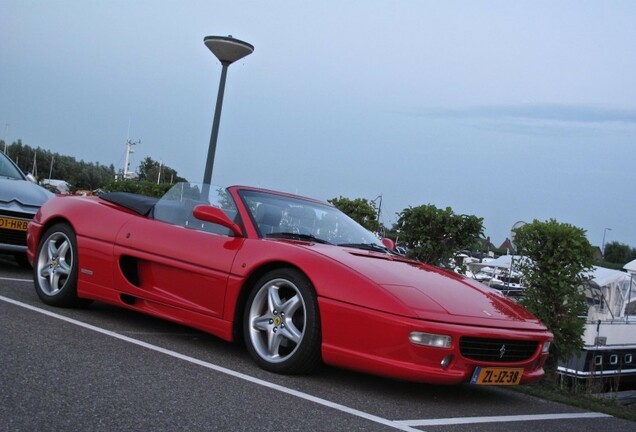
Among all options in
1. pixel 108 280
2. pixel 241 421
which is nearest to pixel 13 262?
pixel 108 280

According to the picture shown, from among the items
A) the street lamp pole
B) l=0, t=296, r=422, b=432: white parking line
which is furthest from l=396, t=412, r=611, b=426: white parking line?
the street lamp pole

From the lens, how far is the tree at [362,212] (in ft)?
36.9

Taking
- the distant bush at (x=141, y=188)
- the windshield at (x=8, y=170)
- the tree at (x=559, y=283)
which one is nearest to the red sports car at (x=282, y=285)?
the tree at (x=559, y=283)

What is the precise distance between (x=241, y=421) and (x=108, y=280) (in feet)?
9.62

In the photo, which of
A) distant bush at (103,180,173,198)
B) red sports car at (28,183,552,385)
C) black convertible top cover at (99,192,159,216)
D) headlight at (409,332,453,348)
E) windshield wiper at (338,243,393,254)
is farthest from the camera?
distant bush at (103,180,173,198)

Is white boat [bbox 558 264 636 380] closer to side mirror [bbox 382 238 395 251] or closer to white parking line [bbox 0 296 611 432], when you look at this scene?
side mirror [bbox 382 238 395 251]

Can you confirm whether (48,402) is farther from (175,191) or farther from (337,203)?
(337,203)

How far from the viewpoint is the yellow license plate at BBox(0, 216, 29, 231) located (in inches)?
342

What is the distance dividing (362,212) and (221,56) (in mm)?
4383

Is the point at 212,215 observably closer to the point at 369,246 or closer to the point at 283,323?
the point at 283,323

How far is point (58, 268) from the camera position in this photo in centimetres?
688

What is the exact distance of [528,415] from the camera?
5039 millimetres

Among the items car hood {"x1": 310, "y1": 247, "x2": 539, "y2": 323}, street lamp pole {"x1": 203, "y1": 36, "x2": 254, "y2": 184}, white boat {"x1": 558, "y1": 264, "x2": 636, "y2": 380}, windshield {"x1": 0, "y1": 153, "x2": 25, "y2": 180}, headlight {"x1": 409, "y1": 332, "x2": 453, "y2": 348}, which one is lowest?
white boat {"x1": 558, "y1": 264, "x2": 636, "y2": 380}

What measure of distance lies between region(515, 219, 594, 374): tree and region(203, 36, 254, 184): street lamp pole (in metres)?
7.24
